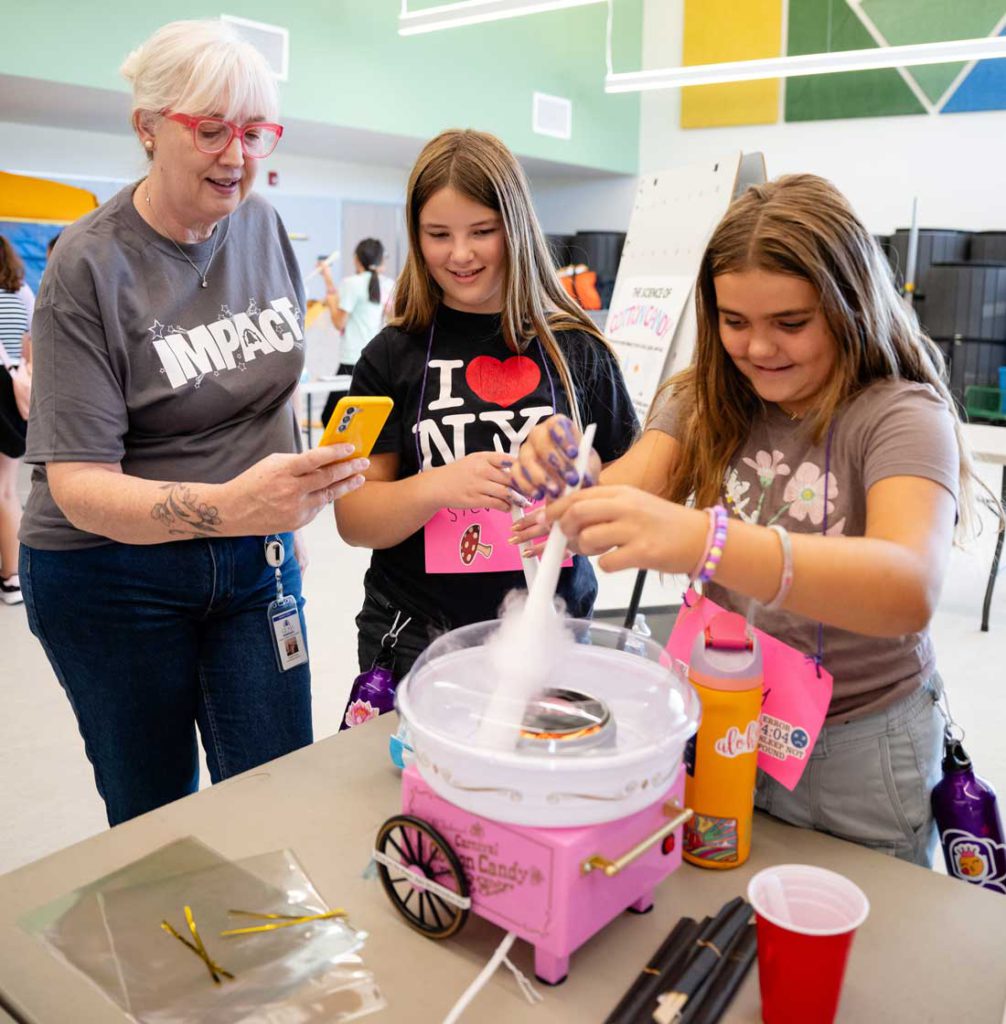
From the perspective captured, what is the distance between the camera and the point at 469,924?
89cm

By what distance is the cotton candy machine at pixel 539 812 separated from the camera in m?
0.76

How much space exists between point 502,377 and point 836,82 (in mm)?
7731

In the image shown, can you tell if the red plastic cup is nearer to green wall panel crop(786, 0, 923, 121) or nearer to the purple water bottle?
the purple water bottle

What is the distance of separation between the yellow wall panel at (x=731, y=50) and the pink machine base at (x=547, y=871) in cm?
853

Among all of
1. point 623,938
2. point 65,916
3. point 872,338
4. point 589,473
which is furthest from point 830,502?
point 65,916

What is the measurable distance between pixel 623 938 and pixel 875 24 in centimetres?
840

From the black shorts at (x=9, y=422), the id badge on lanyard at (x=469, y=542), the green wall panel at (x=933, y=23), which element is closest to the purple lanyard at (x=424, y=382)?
the id badge on lanyard at (x=469, y=542)

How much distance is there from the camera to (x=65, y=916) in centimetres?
89

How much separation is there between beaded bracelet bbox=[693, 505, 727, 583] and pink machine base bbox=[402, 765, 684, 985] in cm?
20

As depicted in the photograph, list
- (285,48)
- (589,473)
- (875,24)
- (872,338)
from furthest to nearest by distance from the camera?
(875,24) < (285,48) < (872,338) < (589,473)

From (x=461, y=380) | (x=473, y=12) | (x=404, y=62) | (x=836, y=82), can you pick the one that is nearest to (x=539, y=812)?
(x=461, y=380)

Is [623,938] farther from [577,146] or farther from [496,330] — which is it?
[577,146]

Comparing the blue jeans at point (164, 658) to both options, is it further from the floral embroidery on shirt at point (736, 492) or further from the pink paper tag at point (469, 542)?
the floral embroidery on shirt at point (736, 492)

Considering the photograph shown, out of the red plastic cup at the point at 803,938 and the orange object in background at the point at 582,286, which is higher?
the orange object in background at the point at 582,286
